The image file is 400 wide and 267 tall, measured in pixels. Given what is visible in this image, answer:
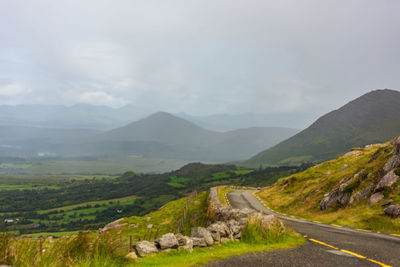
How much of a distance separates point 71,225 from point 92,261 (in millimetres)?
216805

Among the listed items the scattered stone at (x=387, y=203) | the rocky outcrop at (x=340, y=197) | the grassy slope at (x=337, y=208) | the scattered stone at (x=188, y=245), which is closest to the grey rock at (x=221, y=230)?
the scattered stone at (x=188, y=245)

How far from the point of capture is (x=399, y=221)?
21.8 m

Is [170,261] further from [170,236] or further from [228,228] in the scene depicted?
[228,228]

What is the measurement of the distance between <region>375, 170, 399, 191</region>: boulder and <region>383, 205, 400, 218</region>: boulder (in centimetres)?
544

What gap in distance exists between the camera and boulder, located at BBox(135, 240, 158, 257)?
12562mm

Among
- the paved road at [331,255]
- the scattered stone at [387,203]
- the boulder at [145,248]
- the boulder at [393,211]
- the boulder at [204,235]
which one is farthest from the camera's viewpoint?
the scattered stone at [387,203]

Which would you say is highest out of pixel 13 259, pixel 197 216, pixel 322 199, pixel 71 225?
pixel 13 259

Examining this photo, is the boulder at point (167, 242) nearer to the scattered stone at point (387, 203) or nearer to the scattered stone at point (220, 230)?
the scattered stone at point (220, 230)

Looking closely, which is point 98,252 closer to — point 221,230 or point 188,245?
point 188,245

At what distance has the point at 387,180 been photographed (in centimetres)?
2895

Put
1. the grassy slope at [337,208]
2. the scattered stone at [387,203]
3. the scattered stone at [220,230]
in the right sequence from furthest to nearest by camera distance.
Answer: the scattered stone at [387,203]
the grassy slope at [337,208]
the scattered stone at [220,230]

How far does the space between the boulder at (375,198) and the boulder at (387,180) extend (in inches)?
33.1

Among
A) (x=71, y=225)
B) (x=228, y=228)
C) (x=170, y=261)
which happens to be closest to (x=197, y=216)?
(x=228, y=228)

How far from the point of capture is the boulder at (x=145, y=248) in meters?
12.6
